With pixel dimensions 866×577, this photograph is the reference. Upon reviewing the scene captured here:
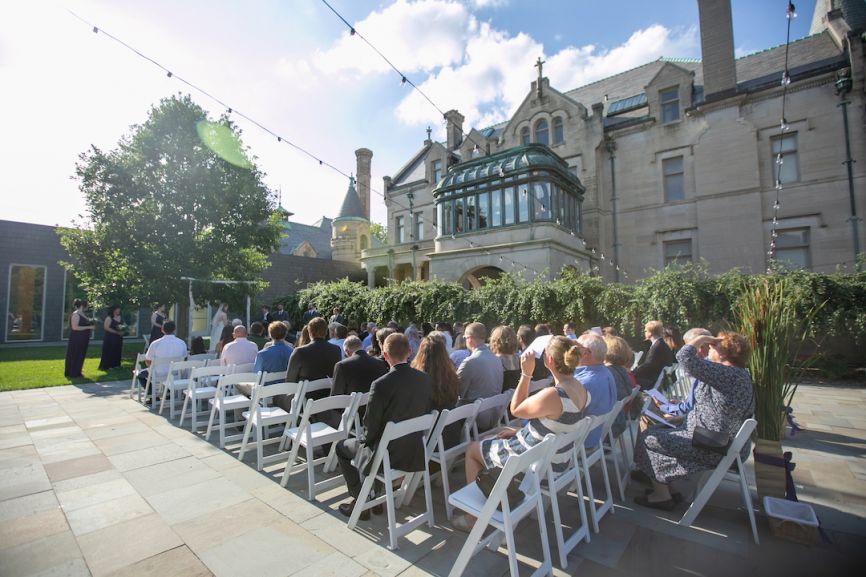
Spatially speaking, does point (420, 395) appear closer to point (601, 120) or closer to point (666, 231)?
point (666, 231)

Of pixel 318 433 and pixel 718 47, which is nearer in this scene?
pixel 318 433

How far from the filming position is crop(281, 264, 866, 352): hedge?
8.88 m

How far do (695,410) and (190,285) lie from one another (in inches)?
578

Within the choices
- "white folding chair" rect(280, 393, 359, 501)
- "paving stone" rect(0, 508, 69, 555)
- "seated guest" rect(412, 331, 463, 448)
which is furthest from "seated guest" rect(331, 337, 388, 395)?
"paving stone" rect(0, 508, 69, 555)

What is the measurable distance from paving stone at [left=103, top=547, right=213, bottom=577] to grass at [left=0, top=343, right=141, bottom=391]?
A: 8566 mm

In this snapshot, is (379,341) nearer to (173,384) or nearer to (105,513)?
(173,384)

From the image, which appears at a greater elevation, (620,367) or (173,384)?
(620,367)

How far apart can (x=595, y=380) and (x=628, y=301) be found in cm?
840

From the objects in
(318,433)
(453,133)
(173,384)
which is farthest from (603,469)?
(453,133)

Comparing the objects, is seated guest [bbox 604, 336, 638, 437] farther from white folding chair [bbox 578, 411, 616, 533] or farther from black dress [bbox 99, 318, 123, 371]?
black dress [bbox 99, 318, 123, 371]

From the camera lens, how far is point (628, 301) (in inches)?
424

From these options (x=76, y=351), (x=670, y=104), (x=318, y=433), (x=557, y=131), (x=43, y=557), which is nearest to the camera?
(x=43, y=557)

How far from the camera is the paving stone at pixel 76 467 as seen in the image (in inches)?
155

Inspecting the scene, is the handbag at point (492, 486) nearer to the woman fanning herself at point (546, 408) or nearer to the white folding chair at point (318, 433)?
the woman fanning herself at point (546, 408)
